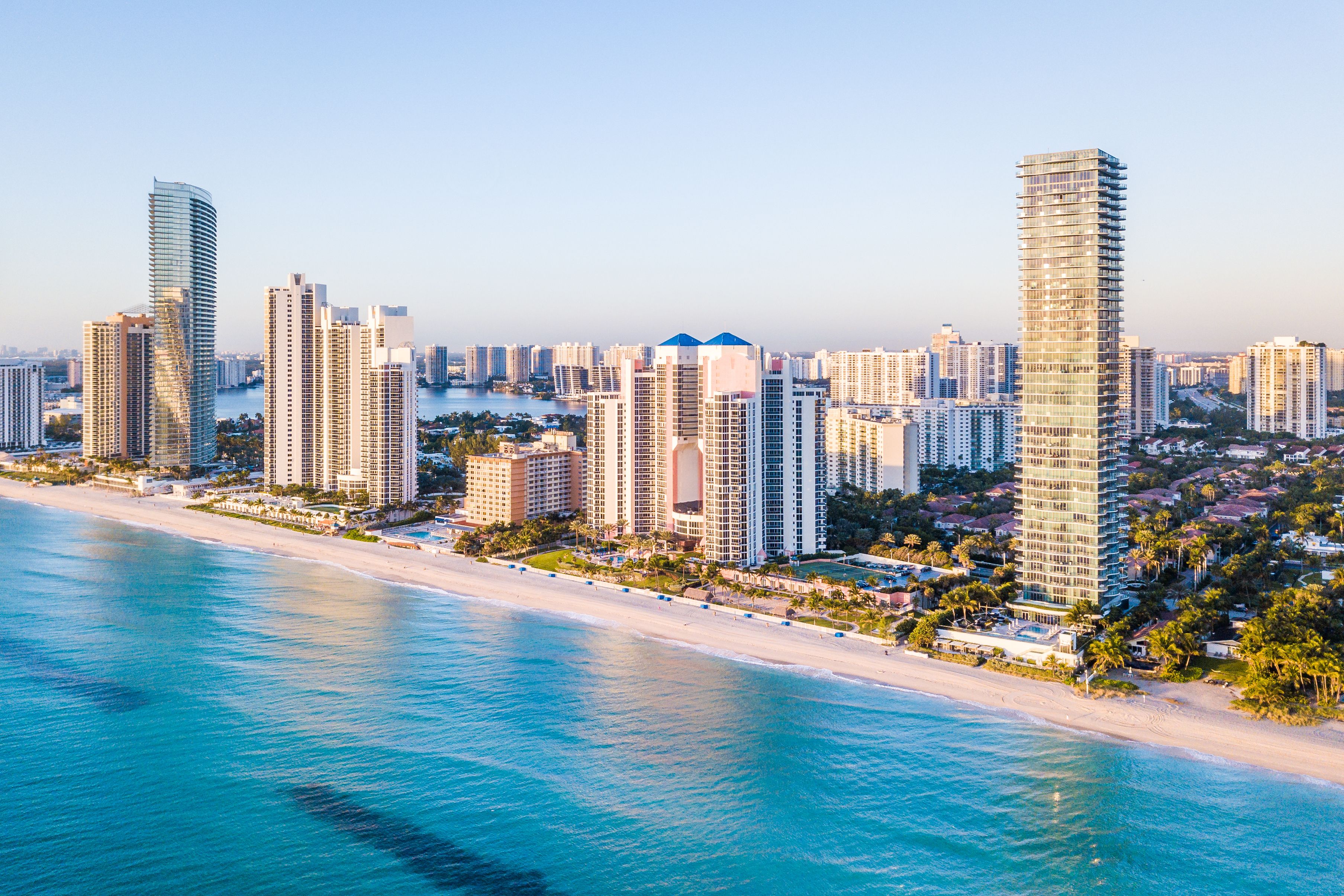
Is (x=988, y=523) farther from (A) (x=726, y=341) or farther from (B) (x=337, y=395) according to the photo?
(B) (x=337, y=395)

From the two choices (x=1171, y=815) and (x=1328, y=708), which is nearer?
(x=1171, y=815)

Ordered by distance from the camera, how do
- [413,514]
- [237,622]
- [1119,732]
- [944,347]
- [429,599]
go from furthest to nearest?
1. [944,347]
2. [413,514]
3. [429,599]
4. [237,622]
5. [1119,732]

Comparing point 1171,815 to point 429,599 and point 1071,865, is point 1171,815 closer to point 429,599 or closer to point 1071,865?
point 1071,865

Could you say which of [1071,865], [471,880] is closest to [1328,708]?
[1071,865]

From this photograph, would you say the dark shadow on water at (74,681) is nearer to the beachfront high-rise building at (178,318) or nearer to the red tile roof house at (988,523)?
the red tile roof house at (988,523)

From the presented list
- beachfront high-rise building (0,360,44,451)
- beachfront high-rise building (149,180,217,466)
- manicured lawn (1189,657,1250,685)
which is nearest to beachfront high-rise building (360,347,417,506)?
beachfront high-rise building (149,180,217,466)

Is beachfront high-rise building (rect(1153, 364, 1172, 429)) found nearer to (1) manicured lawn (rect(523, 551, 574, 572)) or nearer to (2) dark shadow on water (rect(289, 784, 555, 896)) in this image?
(1) manicured lawn (rect(523, 551, 574, 572))
